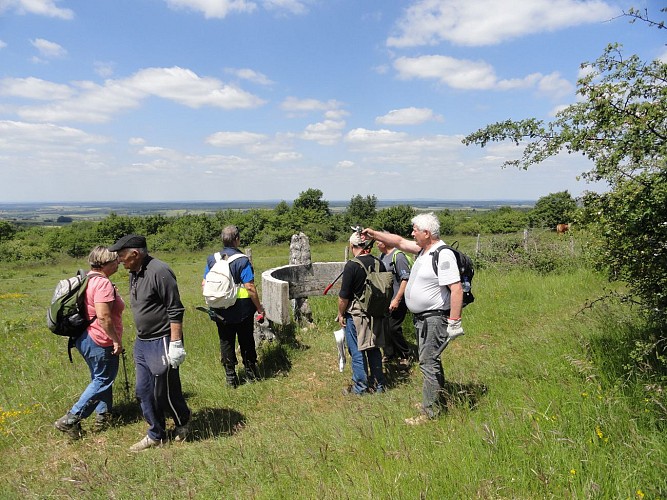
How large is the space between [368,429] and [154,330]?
2.22 m

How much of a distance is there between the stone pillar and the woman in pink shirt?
11.6ft

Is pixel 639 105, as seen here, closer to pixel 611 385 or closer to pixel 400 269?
pixel 611 385

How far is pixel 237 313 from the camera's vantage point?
530cm

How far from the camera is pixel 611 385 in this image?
3.43 m

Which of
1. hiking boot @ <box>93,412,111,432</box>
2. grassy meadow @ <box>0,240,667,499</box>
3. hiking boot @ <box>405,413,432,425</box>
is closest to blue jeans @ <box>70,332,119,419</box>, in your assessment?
hiking boot @ <box>93,412,111,432</box>

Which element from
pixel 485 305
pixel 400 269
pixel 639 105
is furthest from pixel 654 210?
pixel 485 305

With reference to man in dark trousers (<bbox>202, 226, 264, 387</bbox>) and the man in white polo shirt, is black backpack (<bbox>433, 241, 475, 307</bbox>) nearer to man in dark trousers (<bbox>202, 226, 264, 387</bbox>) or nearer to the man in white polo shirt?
the man in white polo shirt

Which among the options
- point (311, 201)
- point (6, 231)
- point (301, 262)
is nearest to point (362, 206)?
point (311, 201)

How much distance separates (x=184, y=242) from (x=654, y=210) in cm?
4770

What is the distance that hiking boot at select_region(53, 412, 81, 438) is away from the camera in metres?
4.33

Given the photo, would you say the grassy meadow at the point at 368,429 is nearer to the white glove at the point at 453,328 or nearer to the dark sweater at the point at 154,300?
the white glove at the point at 453,328

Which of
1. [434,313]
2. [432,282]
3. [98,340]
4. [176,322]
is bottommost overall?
[98,340]

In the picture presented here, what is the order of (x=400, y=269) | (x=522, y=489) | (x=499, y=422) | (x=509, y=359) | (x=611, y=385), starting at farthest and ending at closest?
1. (x=400, y=269)
2. (x=509, y=359)
3. (x=611, y=385)
4. (x=499, y=422)
5. (x=522, y=489)

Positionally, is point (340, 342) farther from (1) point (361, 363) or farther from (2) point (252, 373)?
(2) point (252, 373)
